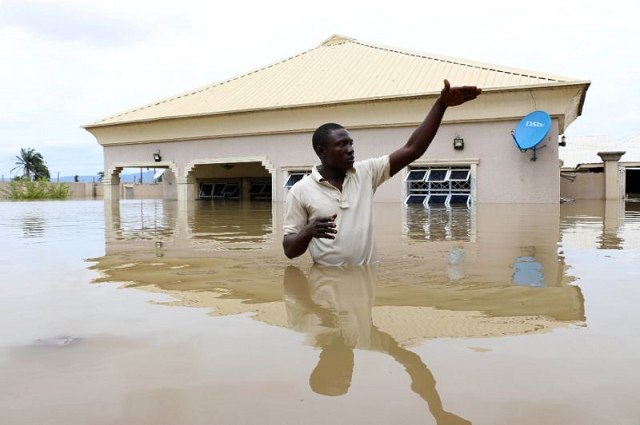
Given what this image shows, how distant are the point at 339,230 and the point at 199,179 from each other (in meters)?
23.3

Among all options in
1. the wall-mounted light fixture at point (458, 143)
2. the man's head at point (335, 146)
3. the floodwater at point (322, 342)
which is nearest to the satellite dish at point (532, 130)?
the wall-mounted light fixture at point (458, 143)

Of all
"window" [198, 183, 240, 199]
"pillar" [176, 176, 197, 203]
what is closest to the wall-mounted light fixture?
"pillar" [176, 176, 197, 203]

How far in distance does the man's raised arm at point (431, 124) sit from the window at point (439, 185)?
1244cm

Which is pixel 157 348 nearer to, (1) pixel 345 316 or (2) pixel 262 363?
(2) pixel 262 363

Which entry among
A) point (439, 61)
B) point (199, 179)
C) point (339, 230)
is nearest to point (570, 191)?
point (439, 61)

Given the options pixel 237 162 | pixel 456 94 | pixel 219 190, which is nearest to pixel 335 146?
pixel 456 94

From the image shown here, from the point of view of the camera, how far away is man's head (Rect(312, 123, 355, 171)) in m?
3.54

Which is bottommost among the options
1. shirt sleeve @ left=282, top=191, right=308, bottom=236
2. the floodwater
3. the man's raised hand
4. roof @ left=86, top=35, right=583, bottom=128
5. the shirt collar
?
the floodwater

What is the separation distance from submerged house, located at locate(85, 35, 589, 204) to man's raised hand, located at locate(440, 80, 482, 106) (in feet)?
39.7

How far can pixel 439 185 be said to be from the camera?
1706 centimetres

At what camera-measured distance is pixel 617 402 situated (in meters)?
1.38

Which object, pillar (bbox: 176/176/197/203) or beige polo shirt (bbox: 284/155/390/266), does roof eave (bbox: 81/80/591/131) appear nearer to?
pillar (bbox: 176/176/197/203)

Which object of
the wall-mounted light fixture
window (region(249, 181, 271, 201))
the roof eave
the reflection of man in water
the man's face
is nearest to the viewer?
the reflection of man in water

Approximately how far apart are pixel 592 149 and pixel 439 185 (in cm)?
1881
